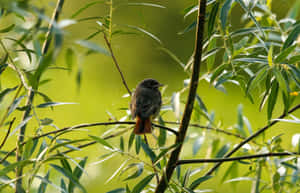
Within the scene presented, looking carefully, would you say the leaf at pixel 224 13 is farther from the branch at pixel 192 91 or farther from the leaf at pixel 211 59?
the leaf at pixel 211 59

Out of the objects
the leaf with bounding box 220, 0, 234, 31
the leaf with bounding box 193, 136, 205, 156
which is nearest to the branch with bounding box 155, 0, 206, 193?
the leaf with bounding box 220, 0, 234, 31

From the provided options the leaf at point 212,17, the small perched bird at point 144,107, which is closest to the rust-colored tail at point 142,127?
the small perched bird at point 144,107

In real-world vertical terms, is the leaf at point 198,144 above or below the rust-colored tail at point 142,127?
below

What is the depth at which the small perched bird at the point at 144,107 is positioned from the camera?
50.5 inches

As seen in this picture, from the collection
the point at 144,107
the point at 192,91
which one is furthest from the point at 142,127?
the point at 192,91

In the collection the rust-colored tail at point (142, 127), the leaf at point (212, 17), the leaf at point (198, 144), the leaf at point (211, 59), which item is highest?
the leaf at point (212, 17)

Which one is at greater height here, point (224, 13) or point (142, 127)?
point (224, 13)

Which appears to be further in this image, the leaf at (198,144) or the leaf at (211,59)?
the leaf at (198,144)

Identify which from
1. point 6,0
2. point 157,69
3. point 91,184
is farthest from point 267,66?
point 157,69

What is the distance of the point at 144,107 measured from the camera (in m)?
1.50

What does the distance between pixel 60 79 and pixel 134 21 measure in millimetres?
870

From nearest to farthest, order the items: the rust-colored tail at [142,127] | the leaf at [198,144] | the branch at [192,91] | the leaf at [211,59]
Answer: the branch at [192,91]
the leaf at [211,59]
the rust-colored tail at [142,127]
the leaf at [198,144]

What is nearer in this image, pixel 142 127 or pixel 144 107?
pixel 142 127

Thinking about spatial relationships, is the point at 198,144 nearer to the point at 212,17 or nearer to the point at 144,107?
the point at 144,107
